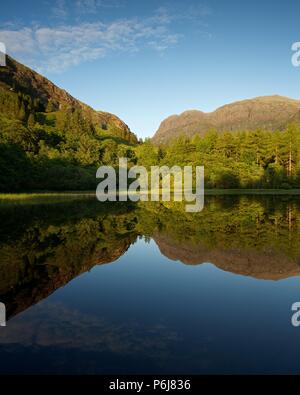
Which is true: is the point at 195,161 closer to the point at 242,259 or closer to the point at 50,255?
the point at 242,259

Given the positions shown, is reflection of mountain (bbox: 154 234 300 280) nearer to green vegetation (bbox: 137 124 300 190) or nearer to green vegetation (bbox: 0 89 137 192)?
green vegetation (bbox: 0 89 137 192)

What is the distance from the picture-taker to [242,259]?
12.6m

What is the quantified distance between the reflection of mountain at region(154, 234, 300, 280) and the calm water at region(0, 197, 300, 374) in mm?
33

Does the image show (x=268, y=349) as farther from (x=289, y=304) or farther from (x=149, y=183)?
(x=149, y=183)

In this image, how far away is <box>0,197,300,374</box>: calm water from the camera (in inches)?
222

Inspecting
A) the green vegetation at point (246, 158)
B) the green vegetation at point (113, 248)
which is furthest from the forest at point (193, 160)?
the green vegetation at point (113, 248)

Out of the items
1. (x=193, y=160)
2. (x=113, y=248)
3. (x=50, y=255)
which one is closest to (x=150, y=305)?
(x=50, y=255)

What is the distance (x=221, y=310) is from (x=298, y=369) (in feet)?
8.88

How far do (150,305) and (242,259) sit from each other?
532 centimetres

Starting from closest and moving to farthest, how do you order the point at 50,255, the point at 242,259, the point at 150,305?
the point at 150,305 → the point at 242,259 → the point at 50,255

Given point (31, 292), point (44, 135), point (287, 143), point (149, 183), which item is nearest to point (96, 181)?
point (149, 183)

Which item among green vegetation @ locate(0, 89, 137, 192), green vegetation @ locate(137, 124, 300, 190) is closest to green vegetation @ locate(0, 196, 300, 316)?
green vegetation @ locate(0, 89, 137, 192)

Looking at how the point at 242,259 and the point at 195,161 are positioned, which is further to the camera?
the point at 195,161
